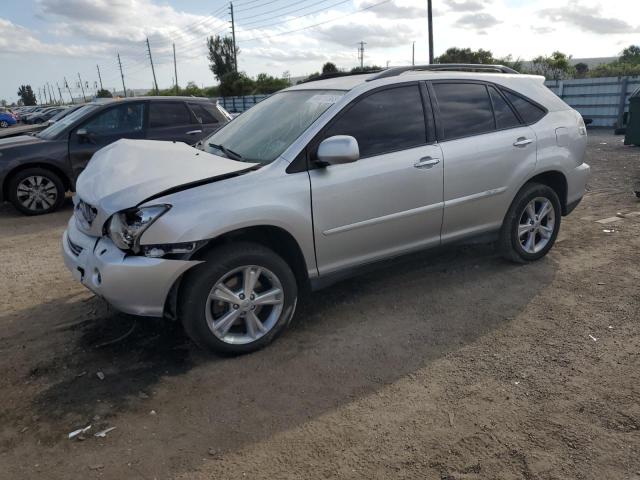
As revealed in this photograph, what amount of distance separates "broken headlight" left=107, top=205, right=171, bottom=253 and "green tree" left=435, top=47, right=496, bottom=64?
32564 millimetres

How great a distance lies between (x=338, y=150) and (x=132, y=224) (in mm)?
1371

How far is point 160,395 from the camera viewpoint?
9.91ft

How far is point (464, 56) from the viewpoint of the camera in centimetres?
3419

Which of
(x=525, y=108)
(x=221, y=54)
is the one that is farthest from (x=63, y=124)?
(x=221, y=54)

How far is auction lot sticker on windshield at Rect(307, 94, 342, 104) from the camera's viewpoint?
3.80 metres

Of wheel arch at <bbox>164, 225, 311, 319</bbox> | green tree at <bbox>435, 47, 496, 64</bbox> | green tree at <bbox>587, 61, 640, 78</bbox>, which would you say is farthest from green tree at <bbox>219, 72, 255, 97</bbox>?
wheel arch at <bbox>164, 225, 311, 319</bbox>

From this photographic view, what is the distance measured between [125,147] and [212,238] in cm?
150

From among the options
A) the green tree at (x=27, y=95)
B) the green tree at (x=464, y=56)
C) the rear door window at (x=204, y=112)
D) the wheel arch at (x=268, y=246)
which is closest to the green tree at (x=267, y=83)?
the green tree at (x=464, y=56)

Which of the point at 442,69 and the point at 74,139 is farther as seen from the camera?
the point at 74,139

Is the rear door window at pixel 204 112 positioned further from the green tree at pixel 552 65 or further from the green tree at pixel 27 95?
the green tree at pixel 27 95

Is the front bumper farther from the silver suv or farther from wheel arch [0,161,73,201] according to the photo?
wheel arch [0,161,73,201]

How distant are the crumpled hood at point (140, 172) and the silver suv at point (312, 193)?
0.01m

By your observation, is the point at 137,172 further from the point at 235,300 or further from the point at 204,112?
the point at 204,112

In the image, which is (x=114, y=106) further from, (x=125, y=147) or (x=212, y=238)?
(x=212, y=238)
